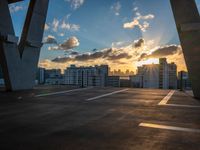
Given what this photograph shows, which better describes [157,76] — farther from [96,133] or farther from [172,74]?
[96,133]

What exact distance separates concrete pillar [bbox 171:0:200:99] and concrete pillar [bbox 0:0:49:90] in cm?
1040

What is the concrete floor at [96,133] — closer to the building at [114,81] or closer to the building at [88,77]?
the building at [114,81]

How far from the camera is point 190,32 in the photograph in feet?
36.5

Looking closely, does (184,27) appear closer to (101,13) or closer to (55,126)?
(101,13)

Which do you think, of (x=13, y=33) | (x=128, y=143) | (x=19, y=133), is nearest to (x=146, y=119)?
(x=128, y=143)

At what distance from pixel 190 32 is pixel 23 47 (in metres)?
11.7

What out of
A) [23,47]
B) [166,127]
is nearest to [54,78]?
[23,47]

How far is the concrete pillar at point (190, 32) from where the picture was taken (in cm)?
1103

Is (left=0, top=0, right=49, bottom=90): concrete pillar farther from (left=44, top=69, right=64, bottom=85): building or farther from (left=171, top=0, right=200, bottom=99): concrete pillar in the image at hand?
(left=44, top=69, right=64, bottom=85): building

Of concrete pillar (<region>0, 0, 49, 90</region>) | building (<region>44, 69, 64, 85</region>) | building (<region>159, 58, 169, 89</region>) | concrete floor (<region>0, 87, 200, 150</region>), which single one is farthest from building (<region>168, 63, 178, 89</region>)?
concrete floor (<region>0, 87, 200, 150</region>)

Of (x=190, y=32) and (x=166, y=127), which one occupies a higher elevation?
(x=190, y=32)

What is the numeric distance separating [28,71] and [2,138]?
13269mm

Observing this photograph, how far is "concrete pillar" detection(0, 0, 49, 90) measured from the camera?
14.8 metres

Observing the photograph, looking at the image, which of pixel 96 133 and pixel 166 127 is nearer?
pixel 96 133
